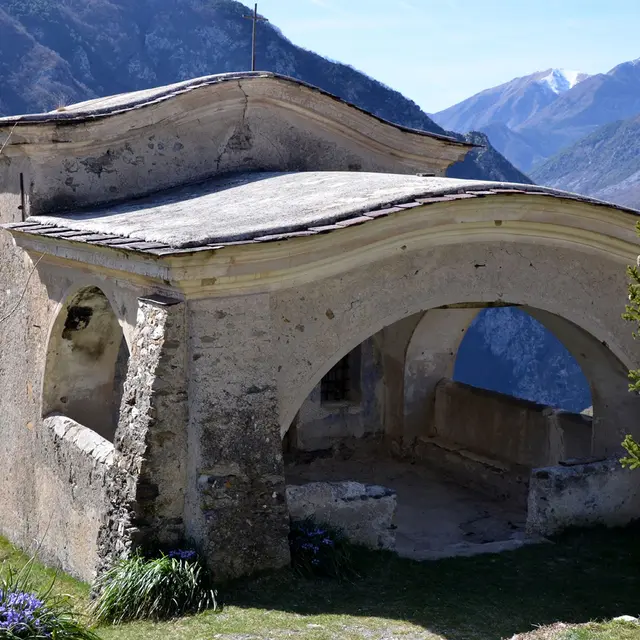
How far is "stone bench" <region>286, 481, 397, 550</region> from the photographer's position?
8438mm

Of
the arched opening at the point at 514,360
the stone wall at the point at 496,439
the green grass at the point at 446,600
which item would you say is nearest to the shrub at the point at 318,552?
the green grass at the point at 446,600

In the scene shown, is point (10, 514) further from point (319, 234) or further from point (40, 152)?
point (319, 234)

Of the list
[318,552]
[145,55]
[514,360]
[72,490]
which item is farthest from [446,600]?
[145,55]

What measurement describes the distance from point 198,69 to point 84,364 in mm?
56958

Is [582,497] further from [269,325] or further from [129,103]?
[129,103]

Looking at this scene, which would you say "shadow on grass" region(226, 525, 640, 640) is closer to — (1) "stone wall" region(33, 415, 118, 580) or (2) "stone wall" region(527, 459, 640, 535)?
(2) "stone wall" region(527, 459, 640, 535)

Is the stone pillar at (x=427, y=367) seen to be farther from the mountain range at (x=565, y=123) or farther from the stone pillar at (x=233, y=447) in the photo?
the mountain range at (x=565, y=123)

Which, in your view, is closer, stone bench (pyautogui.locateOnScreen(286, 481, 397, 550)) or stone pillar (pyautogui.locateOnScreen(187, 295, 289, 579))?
stone pillar (pyautogui.locateOnScreen(187, 295, 289, 579))

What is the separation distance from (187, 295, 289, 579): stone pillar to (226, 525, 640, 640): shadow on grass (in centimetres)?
31

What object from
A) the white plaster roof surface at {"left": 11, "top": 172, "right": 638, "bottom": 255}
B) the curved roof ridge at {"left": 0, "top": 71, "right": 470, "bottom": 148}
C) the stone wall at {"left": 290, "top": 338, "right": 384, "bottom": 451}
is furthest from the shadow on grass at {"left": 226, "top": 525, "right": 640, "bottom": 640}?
the curved roof ridge at {"left": 0, "top": 71, "right": 470, "bottom": 148}

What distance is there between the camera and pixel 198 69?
214 ft

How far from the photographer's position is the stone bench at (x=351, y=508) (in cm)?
844

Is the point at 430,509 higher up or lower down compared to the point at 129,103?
lower down

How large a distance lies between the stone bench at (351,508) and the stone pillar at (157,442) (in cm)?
101
